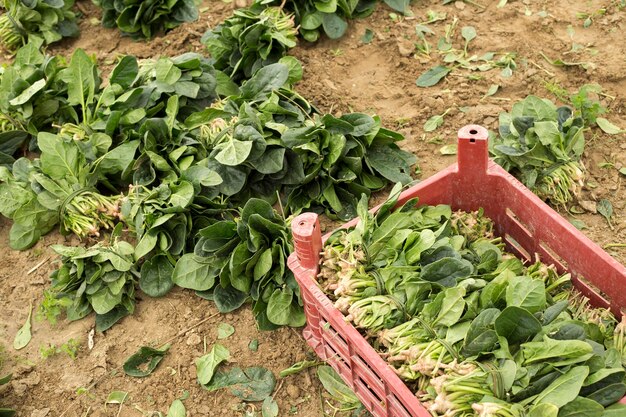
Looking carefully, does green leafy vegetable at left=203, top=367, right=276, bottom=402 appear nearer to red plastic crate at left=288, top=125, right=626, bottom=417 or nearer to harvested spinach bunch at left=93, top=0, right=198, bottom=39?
red plastic crate at left=288, top=125, right=626, bottom=417

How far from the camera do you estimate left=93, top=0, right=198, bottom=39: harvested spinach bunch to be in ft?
15.6

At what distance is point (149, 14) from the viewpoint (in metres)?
4.78

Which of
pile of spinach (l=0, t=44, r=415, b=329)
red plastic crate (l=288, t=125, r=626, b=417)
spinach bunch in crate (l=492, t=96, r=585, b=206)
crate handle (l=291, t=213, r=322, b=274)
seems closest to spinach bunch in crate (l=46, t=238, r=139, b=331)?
pile of spinach (l=0, t=44, r=415, b=329)

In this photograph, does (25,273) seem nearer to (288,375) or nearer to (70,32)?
(288,375)

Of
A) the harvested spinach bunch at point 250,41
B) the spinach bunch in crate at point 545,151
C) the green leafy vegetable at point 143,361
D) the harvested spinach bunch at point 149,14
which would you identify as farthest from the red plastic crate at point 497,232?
the harvested spinach bunch at point 149,14

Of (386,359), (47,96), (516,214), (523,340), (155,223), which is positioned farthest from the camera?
(47,96)

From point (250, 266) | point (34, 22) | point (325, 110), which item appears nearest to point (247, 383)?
point (250, 266)

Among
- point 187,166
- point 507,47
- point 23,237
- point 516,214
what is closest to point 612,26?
point 507,47

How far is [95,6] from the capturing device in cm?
526

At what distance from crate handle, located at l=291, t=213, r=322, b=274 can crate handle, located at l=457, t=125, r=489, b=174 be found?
716 millimetres

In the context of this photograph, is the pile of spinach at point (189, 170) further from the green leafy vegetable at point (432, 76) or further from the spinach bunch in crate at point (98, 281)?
the green leafy vegetable at point (432, 76)

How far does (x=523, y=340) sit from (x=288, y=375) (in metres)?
1.11

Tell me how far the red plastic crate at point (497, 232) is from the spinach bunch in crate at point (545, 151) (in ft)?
1.07

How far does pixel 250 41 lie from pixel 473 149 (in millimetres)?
1579
